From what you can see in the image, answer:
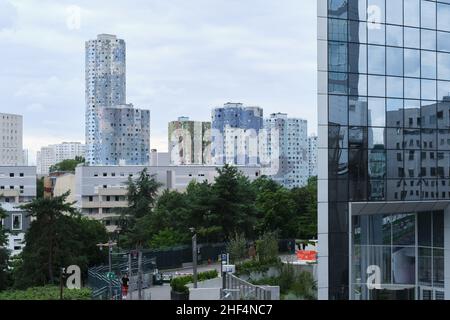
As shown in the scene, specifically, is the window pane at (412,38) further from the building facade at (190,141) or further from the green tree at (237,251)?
the building facade at (190,141)

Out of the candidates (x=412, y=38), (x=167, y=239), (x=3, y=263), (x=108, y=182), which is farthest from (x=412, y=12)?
(x=108, y=182)

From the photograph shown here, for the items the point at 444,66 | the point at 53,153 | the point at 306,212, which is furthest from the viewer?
the point at 53,153

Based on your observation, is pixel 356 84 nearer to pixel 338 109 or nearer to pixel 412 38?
pixel 338 109

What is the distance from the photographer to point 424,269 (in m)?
16.7

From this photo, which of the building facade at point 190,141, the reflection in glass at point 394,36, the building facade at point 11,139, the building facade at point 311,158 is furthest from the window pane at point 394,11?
the building facade at point 311,158

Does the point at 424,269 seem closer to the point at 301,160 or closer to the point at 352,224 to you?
the point at 352,224

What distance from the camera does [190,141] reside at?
327ft

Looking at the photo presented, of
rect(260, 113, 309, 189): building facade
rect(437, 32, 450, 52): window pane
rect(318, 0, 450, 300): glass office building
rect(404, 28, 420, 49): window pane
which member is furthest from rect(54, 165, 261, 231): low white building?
rect(404, 28, 420, 49): window pane

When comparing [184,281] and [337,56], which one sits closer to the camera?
[337,56]

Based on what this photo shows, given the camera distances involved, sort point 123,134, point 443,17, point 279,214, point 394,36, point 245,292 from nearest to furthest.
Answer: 1. point 245,292
2. point 394,36
3. point 443,17
4. point 279,214
5. point 123,134

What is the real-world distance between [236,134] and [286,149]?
8.81 metres

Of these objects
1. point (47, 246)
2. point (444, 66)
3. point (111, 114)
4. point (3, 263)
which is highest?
point (111, 114)
